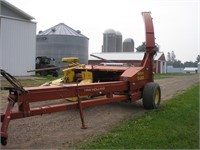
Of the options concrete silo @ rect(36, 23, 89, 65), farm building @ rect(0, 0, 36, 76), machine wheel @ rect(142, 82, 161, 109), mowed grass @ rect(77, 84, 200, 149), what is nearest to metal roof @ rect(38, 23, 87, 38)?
concrete silo @ rect(36, 23, 89, 65)

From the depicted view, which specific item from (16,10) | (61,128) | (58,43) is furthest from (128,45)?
(61,128)

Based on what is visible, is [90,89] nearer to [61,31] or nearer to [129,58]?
[61,31]

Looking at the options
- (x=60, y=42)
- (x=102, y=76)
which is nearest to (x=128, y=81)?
(x=102, y=76)

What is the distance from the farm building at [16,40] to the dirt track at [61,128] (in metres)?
14.4

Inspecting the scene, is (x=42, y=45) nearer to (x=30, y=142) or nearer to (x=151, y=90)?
(x=151, y=90)

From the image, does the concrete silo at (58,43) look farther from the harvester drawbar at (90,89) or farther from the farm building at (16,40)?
the harvester drawbar at (90,89)

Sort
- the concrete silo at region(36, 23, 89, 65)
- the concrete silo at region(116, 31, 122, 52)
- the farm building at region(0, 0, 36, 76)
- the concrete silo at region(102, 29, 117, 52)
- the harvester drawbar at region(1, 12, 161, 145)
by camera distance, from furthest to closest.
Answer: the concrete silo at region(116, 31, 122, 52) < the concrete silo at region(102, 29, 117, 52) < the concrete silo at region(36, 23, 89, 65) < the farm building at region(0, 0, 36, 76) < the harvester drawbar at region(1, 12, 161, 145)

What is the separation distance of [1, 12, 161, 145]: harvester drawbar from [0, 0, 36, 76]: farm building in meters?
13.2

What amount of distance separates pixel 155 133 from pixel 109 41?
42.8 m

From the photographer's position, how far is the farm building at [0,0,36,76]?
20.8 m

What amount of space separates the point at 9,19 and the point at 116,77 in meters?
14.5

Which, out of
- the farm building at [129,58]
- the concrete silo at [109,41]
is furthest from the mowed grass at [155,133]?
the concrete silo at [109,41]

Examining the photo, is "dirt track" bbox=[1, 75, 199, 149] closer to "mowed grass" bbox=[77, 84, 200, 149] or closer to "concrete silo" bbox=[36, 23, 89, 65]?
"mowed grass" bbox=[77, 84, 200, 149]

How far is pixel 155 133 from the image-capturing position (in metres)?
5.39
